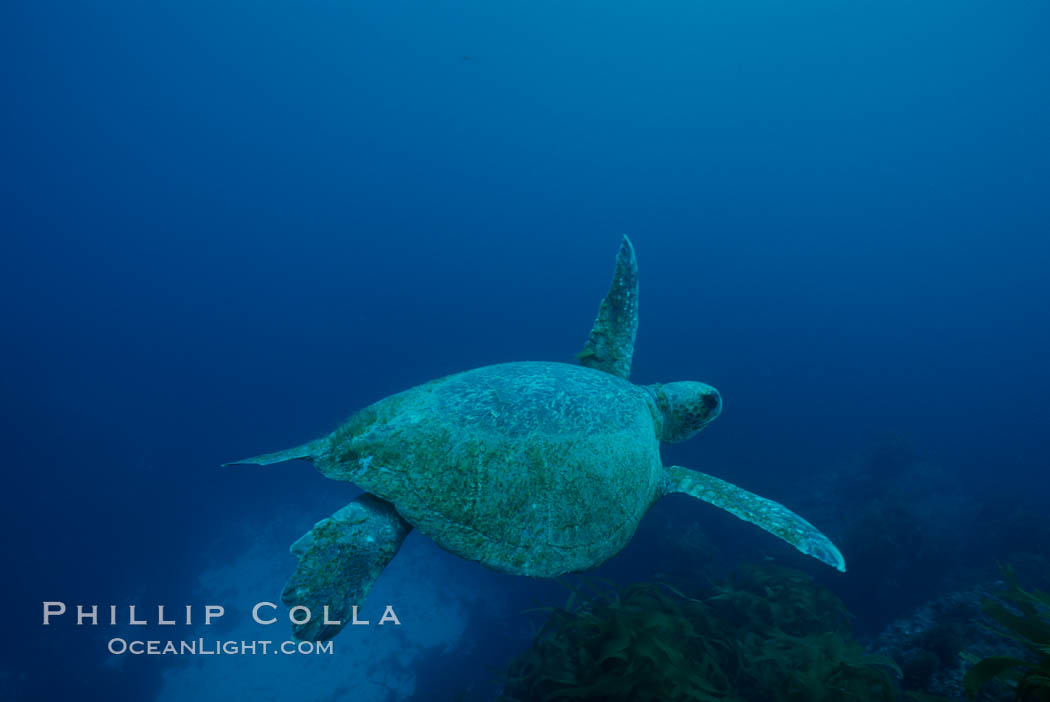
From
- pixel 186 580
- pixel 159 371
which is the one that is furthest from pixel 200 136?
pixel 186 580

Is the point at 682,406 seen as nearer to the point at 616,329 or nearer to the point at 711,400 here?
the point at 711,400

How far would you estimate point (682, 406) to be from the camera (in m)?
3.41

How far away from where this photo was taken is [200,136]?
47.5 m

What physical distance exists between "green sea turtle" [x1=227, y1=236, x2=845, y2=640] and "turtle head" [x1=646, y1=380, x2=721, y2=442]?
0.83 m

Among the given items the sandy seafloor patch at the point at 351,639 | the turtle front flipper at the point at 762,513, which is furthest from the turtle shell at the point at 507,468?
the sandy seafloor patch at the point at 351,639

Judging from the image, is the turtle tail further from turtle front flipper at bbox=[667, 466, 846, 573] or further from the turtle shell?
turtle front flipper at bbox=[667, 466, 846, 573]

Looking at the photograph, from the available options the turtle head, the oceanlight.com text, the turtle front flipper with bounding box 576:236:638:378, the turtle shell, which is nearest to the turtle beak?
the turtle head

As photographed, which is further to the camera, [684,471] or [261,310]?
[261,310]

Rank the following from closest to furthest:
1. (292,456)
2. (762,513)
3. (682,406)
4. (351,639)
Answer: (292,456) < (762,513) < (682,406) < (351,639)

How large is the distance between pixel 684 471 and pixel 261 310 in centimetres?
3059

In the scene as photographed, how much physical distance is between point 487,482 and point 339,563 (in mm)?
859

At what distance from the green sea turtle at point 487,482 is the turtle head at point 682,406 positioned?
2.72ft

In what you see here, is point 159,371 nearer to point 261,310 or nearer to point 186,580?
point 261,310

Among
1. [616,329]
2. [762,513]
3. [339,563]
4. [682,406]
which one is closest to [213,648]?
[339,563]
